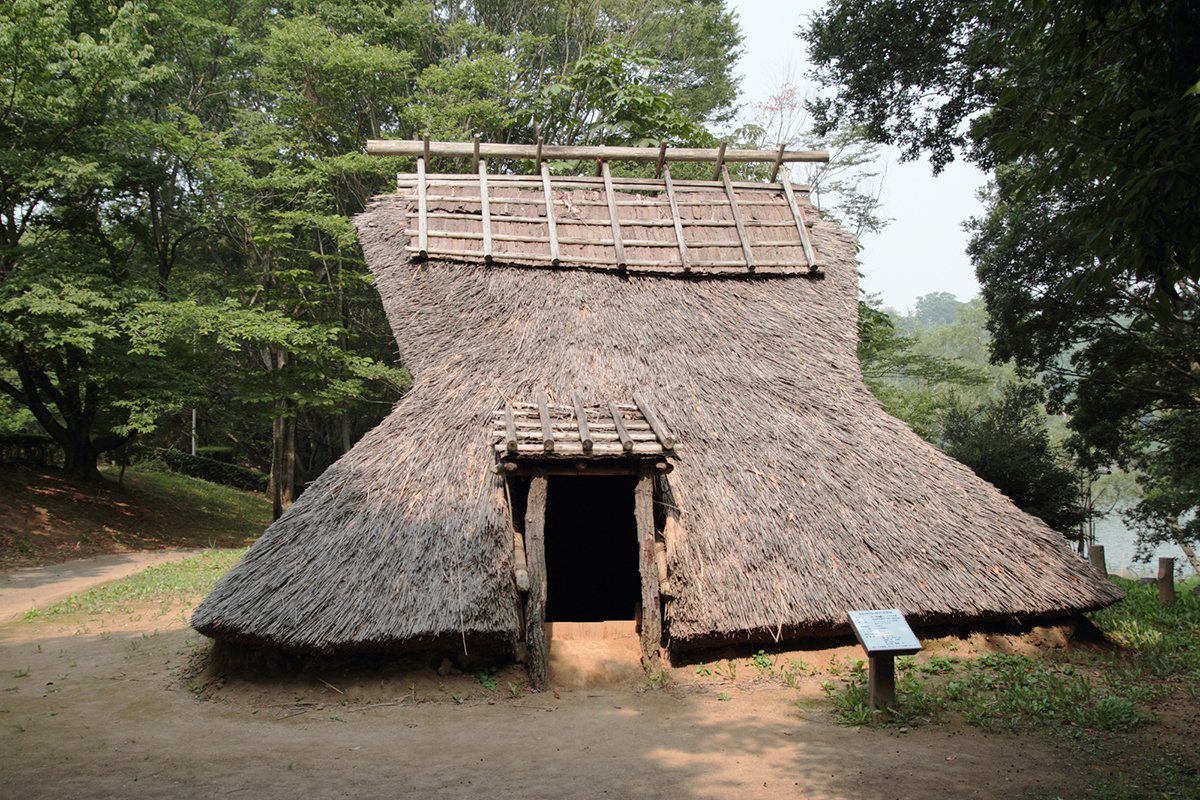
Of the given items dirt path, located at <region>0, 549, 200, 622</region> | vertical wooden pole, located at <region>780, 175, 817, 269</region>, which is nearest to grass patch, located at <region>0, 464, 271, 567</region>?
dirt path, located at <region>0, 549, 200, 622</region>

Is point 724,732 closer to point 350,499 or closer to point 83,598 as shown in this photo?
point 350,499

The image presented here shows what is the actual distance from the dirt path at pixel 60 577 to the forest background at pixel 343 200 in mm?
2711

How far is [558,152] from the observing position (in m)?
12.0

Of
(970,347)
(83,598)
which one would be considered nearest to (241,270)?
(83,598)

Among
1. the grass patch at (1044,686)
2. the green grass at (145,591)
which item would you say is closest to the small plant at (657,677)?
the grass patch at (1044,686)

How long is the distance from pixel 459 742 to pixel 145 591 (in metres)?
7.41

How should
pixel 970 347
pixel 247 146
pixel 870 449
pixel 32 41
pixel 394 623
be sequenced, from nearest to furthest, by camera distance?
pixel 394 623 < pixel 870 449 < pixel 32 41 < pixel 247 146 < pixel 970 347

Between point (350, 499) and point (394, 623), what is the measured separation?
1.43 meters

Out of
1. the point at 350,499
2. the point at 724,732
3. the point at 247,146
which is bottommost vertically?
the point at 724,732

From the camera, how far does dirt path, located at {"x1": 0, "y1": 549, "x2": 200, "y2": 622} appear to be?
38.3 feet

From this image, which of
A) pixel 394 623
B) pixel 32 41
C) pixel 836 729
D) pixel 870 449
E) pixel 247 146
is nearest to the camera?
pixel 836 729

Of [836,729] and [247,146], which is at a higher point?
[247,146]

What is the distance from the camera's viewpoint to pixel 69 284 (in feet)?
52.3

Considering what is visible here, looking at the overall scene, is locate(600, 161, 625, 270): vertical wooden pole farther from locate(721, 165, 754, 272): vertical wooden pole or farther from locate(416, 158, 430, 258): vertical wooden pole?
locate(416, 158, 430, 258): vertical wooden pole
